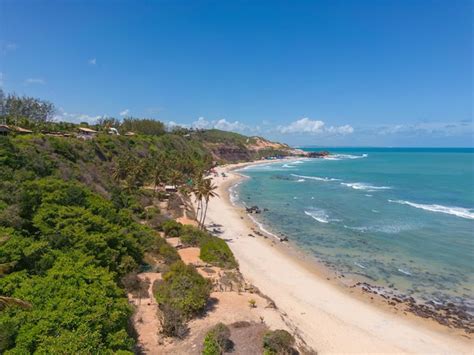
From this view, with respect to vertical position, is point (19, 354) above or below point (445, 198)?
above

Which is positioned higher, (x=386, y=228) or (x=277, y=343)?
(x=277, y=343)

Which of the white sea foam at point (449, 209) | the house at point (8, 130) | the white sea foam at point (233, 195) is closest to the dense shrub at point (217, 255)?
the white sea foam at point (233, 195)

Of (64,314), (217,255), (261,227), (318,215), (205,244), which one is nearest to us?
(64,314)

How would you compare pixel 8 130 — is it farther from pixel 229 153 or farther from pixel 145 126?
pixel 229 153

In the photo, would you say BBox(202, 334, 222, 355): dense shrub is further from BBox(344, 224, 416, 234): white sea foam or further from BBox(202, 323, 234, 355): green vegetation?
BBox(344, 224, 416, 234): white sea foam

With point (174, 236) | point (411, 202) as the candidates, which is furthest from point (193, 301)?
point (411, 202)

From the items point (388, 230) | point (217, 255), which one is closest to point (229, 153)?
point (388, 230)

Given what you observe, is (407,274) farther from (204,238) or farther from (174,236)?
(174,236)
